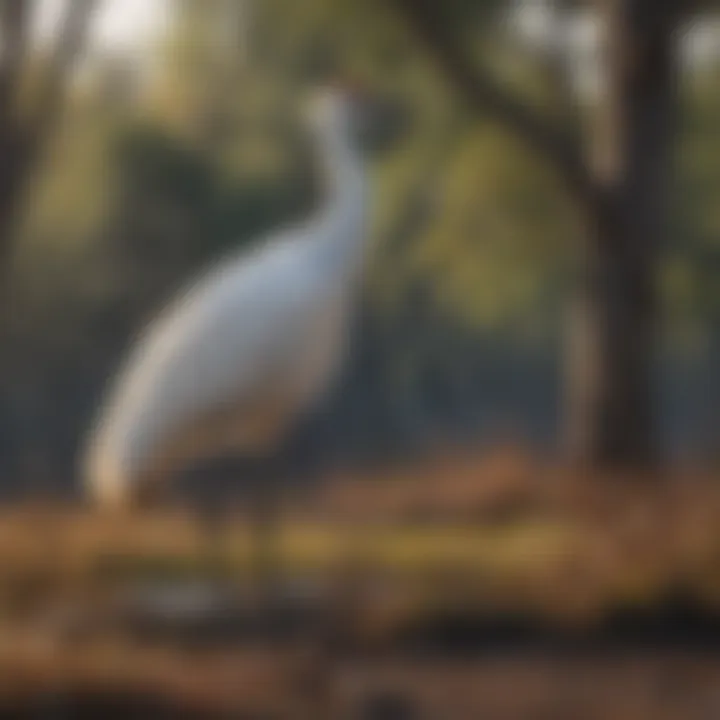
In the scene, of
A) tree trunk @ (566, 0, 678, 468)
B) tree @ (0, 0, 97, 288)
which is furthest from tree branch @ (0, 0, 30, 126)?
tree trunk @ (566, 0, 678, 468)

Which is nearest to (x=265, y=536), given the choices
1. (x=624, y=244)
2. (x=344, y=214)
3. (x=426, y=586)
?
(x=426, y=586)

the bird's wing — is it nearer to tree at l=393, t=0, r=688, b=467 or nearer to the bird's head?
the bird's head

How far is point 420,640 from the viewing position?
1.33 metres

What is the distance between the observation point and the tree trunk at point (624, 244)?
Answer: 133cm

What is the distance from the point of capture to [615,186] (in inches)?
53.5

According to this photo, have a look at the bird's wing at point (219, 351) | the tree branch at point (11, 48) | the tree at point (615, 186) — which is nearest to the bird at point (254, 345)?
the bird's wing at point (219, 351)

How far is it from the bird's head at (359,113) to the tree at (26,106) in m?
0.21

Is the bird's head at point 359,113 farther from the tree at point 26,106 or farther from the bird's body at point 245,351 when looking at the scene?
the tree at point 26,106

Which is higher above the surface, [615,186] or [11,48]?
[11,48]

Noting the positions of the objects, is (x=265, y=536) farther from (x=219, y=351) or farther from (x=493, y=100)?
(x=493, y=100)

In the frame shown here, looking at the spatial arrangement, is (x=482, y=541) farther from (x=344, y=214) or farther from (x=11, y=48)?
(x=11, y=48)

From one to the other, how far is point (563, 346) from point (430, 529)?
194mm

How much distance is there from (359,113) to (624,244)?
0.25m

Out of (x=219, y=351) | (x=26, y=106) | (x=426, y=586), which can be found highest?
(x=26, y=106)
